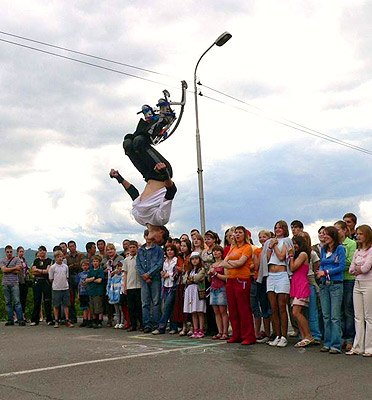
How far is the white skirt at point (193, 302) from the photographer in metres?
10.7

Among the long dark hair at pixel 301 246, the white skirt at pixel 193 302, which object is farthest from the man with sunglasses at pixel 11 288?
the long dark hair at pixel 301 246

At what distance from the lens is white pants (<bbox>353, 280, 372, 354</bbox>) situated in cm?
823

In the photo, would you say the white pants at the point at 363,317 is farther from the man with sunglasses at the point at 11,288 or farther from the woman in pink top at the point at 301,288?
the man with sunglasses at the point at 11,288

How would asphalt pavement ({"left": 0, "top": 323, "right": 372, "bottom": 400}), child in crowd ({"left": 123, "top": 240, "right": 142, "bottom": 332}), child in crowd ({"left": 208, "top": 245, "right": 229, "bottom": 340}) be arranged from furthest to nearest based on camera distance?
child in crowd ({"left": 123, "top": 240, "right": 142, "bottom": 332})
child in crowd ({"left": 208, "top": 245, "right": 229, "bottom": 340})
asphalt pavement ({"left": 0, "top": 323, "right": 372, "bottom": 400})

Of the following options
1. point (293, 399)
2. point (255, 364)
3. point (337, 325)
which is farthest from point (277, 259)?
point (293, 399)

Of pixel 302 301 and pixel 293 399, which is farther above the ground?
pixel 302 301

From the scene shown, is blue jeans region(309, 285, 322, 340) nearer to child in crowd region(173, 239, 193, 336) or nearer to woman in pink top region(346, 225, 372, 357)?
woman in pink top region(346, 225, 372, 357)

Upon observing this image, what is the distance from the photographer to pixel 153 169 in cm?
1240

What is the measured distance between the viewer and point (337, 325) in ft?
27.9

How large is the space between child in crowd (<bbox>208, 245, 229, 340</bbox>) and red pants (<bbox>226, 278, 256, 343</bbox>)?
509mm

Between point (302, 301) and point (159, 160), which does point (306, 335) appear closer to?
point (302, 301)

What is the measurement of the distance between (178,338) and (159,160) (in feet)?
12.2

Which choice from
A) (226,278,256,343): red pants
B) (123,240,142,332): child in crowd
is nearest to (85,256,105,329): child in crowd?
(123,240,142,332): child in crowd

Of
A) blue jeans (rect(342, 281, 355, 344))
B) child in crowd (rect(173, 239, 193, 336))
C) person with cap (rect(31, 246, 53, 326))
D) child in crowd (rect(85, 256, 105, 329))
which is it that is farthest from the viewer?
person with cap (rect(31, 246, 53, 326))
